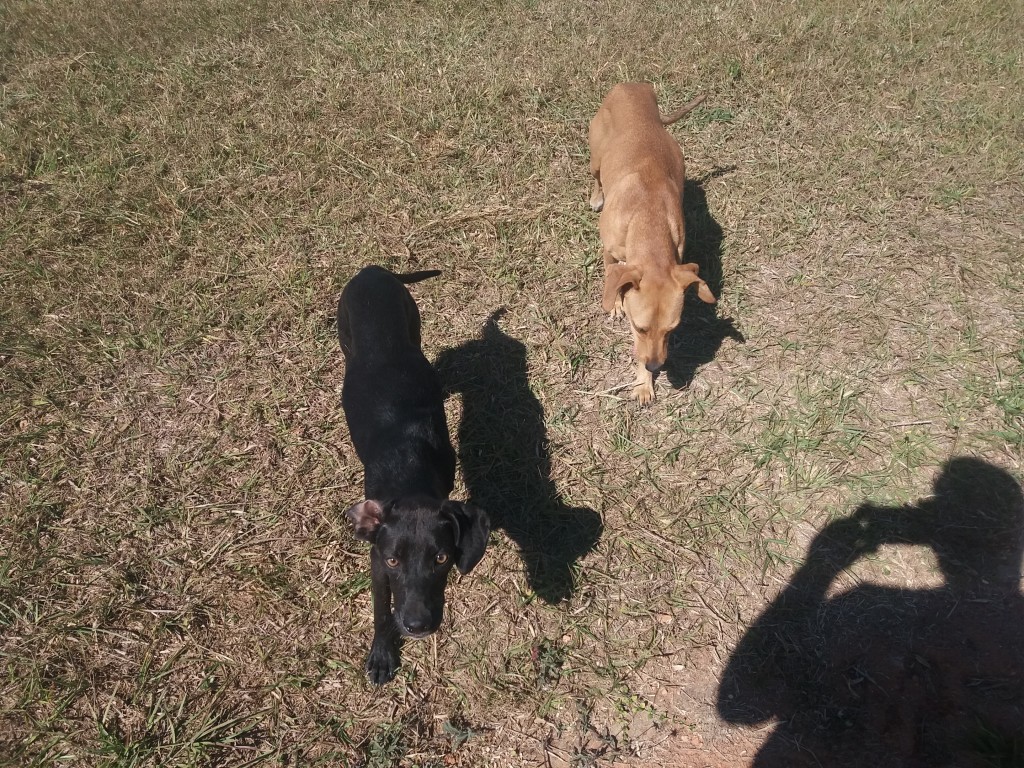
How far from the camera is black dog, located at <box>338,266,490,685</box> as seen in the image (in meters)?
3.17

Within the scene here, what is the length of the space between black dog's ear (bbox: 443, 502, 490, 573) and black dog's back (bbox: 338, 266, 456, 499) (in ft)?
1.45

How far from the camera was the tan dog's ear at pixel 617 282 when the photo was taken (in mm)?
4547

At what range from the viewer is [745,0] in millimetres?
10109

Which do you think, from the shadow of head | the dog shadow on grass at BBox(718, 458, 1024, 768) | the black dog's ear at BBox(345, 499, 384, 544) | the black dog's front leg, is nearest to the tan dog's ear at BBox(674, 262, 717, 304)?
the dog shadow on grass at BBox(718, 458, 1024, 768)

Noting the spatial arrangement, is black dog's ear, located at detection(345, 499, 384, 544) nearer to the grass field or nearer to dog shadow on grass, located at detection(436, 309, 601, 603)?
the grass field

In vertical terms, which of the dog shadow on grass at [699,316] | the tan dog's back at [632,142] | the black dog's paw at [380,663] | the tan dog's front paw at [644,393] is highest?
the tan dog's back at [632,142]

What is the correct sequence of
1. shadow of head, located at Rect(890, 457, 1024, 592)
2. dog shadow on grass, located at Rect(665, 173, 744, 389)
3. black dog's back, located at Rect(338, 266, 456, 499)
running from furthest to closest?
dog shadow on grass, located at Rect(665, 173, 744, 389), shadow of head, located at Rect(890, 457, 1024, 592), black dog's back, located at Rect(338, 266, 456, 499)

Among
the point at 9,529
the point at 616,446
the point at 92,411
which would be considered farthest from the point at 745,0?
the point at 9,529

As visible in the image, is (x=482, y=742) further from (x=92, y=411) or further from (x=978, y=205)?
(x=978, y=205)

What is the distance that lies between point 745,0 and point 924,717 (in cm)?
1063

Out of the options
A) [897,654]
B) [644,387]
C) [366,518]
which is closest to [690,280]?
[644,387]

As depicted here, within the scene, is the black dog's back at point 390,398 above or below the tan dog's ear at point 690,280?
below

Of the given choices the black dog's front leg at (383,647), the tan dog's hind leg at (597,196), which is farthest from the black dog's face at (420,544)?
the tan dog's hind leg at (597,196)

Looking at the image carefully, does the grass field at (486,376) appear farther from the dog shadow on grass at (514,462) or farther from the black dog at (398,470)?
the black dog at (398,470)
